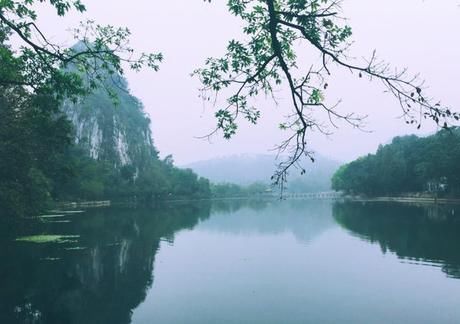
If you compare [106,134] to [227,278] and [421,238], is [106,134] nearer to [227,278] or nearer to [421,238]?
[421,238]

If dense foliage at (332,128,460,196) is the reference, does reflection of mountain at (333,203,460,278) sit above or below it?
below

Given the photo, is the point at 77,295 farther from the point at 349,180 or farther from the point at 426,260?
the point at 349,180

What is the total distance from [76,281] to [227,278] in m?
8.22

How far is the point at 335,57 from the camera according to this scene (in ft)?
22.5

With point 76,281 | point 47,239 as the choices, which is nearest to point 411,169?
point 47,239

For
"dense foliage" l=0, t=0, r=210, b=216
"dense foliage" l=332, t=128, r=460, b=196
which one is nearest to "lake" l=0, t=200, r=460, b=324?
"dense foliage" l=0, t=0, r=210, b=216

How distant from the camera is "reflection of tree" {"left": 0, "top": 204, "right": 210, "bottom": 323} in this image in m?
18.7

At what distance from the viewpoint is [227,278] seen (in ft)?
85.8

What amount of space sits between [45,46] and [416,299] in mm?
18567

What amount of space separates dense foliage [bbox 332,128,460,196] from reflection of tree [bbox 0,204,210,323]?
51.9 meters

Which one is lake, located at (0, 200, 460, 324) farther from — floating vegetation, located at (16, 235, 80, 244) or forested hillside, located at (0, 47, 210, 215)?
forested hillside, located at (0, 47, 210, 215)

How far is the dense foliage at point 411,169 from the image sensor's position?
8669 cm

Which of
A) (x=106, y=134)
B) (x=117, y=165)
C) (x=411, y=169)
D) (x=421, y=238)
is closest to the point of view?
(x=421, y=238)

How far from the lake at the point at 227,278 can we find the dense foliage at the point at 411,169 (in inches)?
1549
